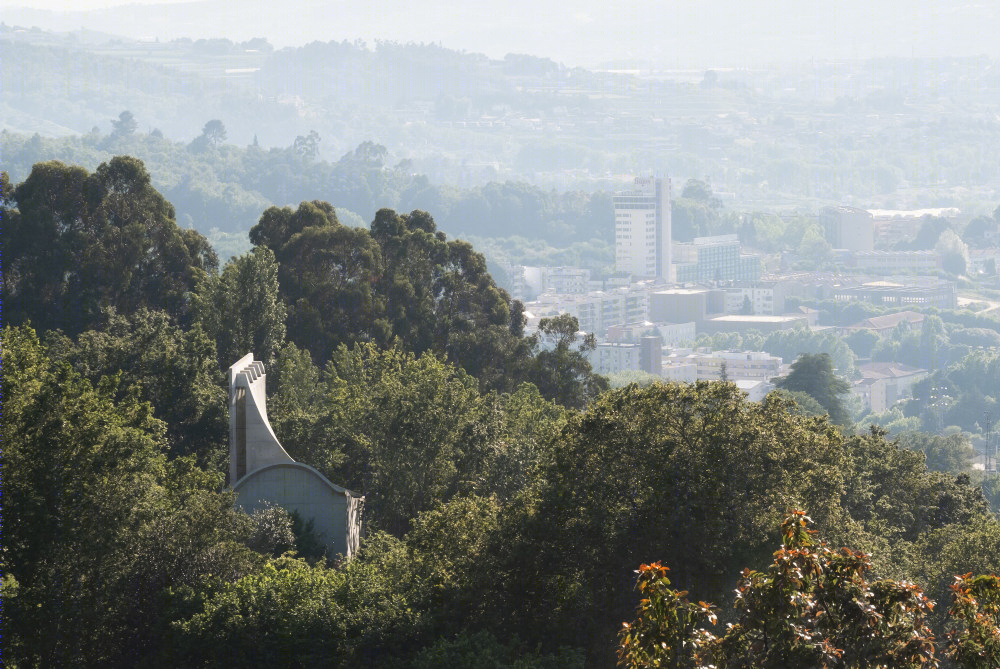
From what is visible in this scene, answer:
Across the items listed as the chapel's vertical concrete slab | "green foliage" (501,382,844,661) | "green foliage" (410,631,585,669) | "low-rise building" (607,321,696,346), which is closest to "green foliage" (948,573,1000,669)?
"green foliage" (410,631,585,669)

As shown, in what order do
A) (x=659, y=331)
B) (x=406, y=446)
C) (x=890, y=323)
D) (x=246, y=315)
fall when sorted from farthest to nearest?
(x=890, y=323)
(x=659, y=331)
(x=246, y=315)
(x=406, y=446)

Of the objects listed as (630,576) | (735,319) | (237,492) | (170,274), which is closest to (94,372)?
(237,492)

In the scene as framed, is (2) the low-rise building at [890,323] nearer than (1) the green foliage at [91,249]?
No

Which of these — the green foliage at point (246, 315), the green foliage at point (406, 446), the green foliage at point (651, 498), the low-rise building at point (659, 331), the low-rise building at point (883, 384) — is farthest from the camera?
the low-rise building at point (659, 331)

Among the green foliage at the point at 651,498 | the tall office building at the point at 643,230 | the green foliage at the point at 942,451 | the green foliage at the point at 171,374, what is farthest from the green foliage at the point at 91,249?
the tall office building at the point at 643,230

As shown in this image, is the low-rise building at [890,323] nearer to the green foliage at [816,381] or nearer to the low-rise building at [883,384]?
the low-rise building at [883,384]

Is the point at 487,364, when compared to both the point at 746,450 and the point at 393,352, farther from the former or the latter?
the point at 746,450

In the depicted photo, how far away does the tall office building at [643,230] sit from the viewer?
19575cm

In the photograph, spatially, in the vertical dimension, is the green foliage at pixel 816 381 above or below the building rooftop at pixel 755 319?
above

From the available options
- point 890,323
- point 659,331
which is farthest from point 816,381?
point 890,323

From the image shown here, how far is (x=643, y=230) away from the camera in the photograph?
196500 millimetres

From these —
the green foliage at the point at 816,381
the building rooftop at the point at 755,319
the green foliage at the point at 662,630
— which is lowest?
the building rooftop at the point at 755,319

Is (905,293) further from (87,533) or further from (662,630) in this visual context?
(662,630)

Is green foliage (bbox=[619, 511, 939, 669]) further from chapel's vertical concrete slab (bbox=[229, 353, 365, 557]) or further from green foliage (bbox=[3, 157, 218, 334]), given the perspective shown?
green foliage (bbox=[3, 157, 218, 334])
